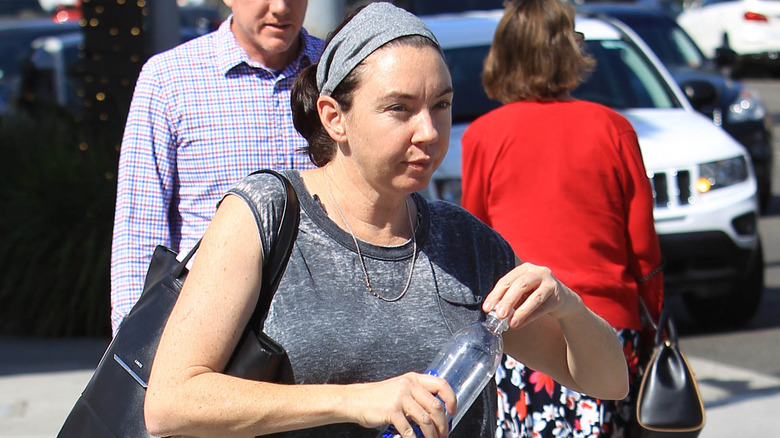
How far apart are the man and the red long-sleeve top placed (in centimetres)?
84

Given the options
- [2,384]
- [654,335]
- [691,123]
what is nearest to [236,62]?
[654,335]

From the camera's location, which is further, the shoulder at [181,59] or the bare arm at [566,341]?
the shoulder at [181,59]

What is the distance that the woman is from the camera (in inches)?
76.1

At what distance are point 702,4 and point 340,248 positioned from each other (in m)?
23.9

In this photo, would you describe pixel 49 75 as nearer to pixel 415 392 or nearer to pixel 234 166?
pixel 234 166

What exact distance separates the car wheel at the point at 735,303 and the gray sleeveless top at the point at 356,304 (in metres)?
5.11

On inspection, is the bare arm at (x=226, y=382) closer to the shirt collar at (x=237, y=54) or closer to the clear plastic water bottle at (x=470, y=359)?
the clear plastic water bottle at (x=470, y=359)

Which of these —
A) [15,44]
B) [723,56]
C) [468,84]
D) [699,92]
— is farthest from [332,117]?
[15,44]

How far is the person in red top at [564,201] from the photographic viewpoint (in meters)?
3.64

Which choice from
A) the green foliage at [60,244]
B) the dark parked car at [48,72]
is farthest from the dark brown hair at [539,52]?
the dark parked car at [48,72]

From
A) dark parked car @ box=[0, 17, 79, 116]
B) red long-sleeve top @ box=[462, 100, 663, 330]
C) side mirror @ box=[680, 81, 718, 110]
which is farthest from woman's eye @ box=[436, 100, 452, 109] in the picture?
dark parked car @ box=[0, 17, 79, 116]

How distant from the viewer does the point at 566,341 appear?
233 cm

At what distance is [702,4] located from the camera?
2450cm

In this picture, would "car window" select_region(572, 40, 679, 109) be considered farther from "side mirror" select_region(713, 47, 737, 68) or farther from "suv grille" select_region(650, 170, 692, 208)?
"side mirror" select_region(713, 47, 737, 68)
